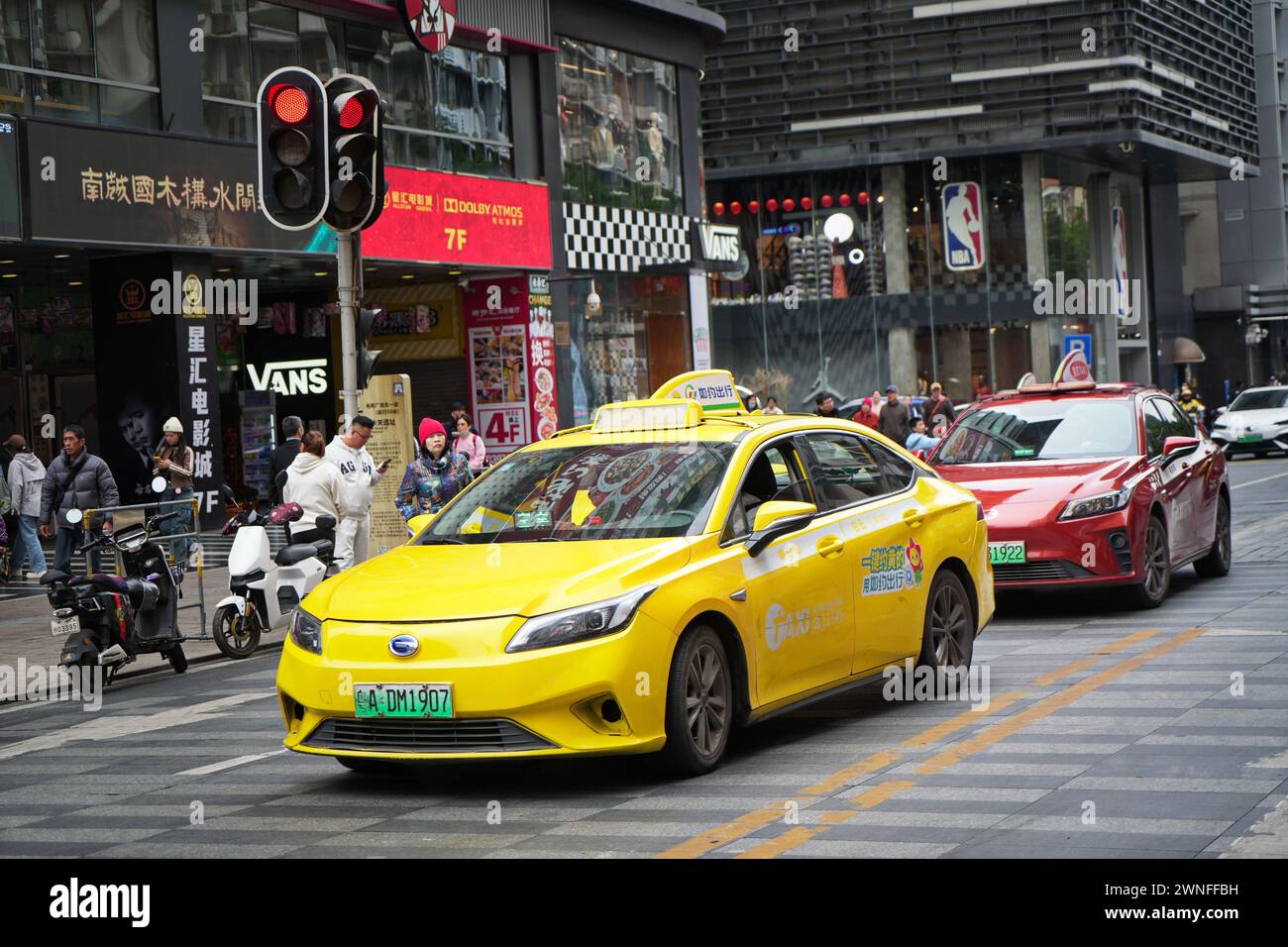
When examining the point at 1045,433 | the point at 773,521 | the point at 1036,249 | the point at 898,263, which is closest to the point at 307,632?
the point at 773,521

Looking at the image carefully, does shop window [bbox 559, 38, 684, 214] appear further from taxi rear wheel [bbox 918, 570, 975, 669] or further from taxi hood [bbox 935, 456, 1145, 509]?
taxi rear wheel [bbox 918, 570, 975, 669]

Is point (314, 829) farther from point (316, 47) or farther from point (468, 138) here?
point (468, 138)

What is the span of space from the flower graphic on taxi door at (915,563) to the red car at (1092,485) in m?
3.16

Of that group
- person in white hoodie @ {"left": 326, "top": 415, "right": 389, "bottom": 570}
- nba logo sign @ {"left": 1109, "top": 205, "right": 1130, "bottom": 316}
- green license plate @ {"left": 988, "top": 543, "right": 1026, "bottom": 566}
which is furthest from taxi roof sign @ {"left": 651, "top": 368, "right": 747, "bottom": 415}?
nba logo sign @ {"left": 1109, "top": 205, "right": 1130, "bottom": 316}

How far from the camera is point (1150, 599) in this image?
493 inches

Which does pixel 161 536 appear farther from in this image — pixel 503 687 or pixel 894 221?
pixel 894 221

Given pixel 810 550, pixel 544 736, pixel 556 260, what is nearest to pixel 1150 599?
→ pixel 810 550

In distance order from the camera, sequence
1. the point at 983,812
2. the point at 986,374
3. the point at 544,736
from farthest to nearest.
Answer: the point at 986,374 → the point at 544,736 → the point at 983,812

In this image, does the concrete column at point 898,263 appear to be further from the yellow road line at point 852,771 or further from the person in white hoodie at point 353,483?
the yellow road line at point 852,771

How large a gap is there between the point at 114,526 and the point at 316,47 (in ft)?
47.4

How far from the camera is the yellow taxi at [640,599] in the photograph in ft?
22.8

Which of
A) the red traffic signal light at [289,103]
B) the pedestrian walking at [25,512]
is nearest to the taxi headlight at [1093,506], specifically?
the red traffic signal light at [289,103]

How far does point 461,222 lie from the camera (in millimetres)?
27844

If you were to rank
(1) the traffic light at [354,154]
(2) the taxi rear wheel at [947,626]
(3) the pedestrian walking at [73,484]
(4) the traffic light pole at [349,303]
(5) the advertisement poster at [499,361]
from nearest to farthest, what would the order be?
1. (2) the taxi rear wheel at [947,626]
2. (1) the traffic light at [354,154]
3. (4) the traffic light pole at [349,303]
4. (3) the pedestrian walking at [73,484]
5. (5) the advertisement poster at [499,361]
